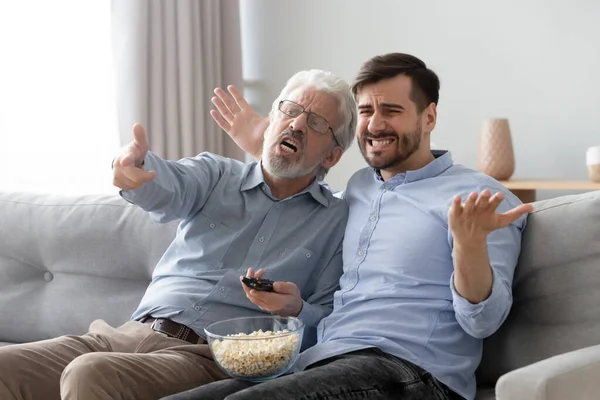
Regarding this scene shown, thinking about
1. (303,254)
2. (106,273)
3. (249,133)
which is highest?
(249,133)

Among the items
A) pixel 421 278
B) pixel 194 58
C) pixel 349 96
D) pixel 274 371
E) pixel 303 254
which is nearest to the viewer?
pixel 274 371

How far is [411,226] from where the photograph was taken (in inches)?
77.5

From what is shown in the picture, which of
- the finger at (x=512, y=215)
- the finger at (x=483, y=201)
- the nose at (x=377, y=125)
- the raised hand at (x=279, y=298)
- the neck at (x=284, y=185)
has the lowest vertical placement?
the raised hand at (x=279, y=298)

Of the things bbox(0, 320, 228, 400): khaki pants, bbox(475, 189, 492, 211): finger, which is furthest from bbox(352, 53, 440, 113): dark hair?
bbox(0, 320, 228, 400): khaki pants

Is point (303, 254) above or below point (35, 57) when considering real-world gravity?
below

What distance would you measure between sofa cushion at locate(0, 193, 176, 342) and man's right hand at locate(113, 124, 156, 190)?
0.45 metres

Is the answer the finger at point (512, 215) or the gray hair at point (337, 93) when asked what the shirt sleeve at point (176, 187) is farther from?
the finger at point (512, 215)

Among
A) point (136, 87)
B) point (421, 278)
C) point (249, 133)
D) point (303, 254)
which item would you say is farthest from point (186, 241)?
point (136, 87)

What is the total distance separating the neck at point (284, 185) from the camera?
2281 millimetres

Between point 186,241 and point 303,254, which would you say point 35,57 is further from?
point 303,254

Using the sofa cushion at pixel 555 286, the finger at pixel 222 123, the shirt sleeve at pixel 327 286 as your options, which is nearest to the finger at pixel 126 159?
the shirt sleeve at pixel 327 286

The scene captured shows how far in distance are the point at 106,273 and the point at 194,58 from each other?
1.71 m

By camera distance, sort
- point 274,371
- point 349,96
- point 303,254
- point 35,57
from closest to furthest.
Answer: point 274,371
point 303,254
point 349,96
point 35,57

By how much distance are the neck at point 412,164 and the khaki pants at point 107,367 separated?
629 millimetres
